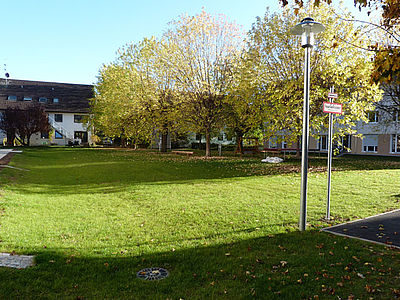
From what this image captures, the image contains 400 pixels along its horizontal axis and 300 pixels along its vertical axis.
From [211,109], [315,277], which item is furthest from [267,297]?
[211,109]

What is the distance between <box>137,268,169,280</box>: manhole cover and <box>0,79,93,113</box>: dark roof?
52747mm

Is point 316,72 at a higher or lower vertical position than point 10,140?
higher

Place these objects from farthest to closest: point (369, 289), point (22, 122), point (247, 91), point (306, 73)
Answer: point (22, 122) → point (247, 91) → point (306, 73) → point (369, 289)

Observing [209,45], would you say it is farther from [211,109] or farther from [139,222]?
[139,222]

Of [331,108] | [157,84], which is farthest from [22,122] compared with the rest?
[331,108]

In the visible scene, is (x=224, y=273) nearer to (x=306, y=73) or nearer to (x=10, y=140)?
(x=306, y=73)

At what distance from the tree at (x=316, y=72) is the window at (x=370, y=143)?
2218 cm

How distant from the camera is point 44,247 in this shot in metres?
5.40

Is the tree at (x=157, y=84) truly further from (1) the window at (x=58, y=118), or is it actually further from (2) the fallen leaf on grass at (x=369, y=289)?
(1) the window at (x=58, y=118)

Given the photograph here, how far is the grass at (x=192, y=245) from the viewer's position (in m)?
3.91

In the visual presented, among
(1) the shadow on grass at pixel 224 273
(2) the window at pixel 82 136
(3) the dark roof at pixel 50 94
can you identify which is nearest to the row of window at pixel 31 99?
(3) the dark roof at pixel 50 94

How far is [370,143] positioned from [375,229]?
120 feet

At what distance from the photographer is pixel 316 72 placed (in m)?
17.8

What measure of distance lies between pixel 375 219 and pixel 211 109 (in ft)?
58.4
